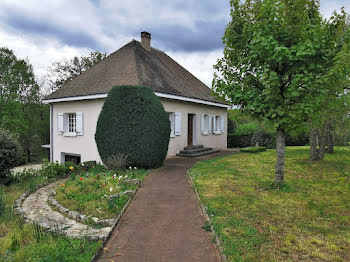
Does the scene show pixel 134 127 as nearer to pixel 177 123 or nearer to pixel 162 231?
pixel 177 123

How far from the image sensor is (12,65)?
24.3 m

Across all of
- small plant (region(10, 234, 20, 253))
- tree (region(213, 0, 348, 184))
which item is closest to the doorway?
tree (region(213, 0, 348, 184))

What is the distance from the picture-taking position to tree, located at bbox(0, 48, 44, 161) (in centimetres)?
2327

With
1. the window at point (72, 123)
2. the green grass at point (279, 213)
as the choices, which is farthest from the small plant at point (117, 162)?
the window at point (72, 123)

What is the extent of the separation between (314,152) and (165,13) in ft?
29.2

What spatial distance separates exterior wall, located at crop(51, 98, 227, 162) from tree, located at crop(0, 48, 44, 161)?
420 inches

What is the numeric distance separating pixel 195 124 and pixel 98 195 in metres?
9.89

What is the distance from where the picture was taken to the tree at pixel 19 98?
2327 cm

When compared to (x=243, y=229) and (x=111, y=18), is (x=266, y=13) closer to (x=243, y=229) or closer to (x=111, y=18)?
(x=243, y=229)

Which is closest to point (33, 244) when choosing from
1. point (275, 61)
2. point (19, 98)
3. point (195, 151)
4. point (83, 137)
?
point (275, 61)

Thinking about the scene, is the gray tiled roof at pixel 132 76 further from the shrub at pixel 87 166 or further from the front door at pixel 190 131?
the shrub at pixel 87 166

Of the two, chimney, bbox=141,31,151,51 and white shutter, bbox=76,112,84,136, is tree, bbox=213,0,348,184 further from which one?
chimney, bbox=141,31,151,51

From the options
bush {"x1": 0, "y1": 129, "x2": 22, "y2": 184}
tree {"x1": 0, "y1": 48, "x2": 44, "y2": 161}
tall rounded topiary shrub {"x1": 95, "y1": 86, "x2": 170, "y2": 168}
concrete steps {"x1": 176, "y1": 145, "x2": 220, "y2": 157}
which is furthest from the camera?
tree {"x1": 0, "y1": 48, "x2": 44, "y2": 161}

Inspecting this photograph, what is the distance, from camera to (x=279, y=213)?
5.14 metres
